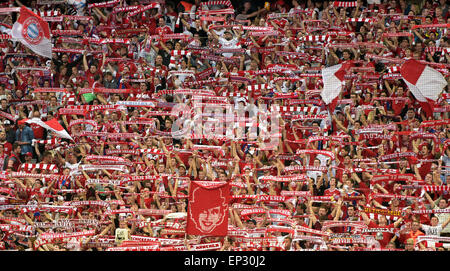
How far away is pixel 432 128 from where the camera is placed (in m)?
14.6

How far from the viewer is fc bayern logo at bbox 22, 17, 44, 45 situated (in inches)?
645

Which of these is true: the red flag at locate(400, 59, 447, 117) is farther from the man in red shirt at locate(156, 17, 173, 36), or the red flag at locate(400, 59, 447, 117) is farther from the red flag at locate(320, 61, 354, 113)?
the man in red shirt at locate(156, 17, 173, 36)

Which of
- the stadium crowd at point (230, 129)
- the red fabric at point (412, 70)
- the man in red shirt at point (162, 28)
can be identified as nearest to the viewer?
the stadium crowd at point (230, 129)

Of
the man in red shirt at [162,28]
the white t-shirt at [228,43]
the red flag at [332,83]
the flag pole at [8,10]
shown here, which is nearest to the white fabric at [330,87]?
the red flag at [332,83]

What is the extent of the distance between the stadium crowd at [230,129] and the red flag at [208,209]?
0.60 feet

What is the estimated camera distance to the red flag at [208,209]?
13031 millimetres

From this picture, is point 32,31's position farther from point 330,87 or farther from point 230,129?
point 330,87

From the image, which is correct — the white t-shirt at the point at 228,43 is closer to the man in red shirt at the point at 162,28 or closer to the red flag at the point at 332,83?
the man in red shirt at the point at 162,28

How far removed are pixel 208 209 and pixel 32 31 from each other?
566cm

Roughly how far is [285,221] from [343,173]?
1.51 m
